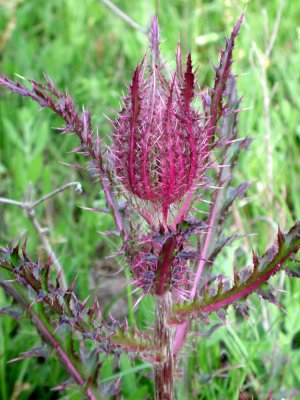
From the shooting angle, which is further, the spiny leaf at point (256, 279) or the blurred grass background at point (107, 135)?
the blurred grass background at point (107, 135)

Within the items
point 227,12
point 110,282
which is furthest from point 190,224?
point 227,12

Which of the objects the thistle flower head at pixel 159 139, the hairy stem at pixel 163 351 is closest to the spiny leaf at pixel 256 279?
the hairy stem at pixel 163 351

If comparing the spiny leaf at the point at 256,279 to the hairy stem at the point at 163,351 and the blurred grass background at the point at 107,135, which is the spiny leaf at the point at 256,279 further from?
the blurred grass background at the point at 107,135

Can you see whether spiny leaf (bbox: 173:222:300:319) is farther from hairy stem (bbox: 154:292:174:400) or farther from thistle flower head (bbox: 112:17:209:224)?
thistle flower head (bbox: 112:17:209:224)

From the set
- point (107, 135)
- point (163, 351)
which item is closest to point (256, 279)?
point (163, 351)

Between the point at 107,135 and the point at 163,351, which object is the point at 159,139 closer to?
the point at 107,135

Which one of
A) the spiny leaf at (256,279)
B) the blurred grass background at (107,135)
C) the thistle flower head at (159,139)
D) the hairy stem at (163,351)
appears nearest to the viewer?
the thistle flower head at (159,139)

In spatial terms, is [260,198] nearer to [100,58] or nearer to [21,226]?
[21,226]
